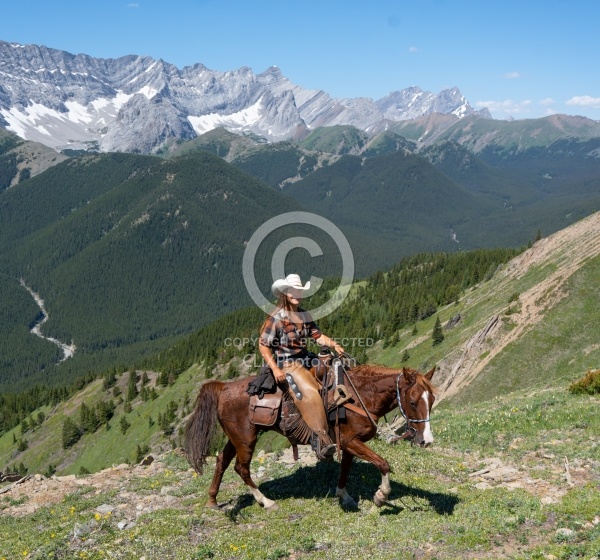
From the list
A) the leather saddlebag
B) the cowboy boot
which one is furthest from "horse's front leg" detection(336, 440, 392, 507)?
the leather saddlebag

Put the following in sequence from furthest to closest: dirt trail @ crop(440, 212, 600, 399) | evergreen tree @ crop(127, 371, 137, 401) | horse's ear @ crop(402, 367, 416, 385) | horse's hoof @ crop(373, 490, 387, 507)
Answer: evergreen tree @ crop(127, 371, 137, 401) → dirt trail @ crop(440, 212, 600, 399) → horse's ear @ crop(402, 367, 416, 385) → horse's hoof @ crop(373, 490, 387, 507)

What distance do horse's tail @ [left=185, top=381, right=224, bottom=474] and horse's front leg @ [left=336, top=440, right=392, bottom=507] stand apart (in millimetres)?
4740

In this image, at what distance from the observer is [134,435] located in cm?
12306

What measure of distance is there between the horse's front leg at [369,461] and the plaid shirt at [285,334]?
339 centimetres

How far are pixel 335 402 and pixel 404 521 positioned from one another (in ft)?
12.4

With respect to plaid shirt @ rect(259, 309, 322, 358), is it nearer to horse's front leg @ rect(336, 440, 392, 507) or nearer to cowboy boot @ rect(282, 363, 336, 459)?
cowboy boot @ rect(282, 363, 336, 459)

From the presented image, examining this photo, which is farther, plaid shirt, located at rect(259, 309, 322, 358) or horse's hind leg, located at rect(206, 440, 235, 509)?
horse's hind leg, located at rect(206, 440, 235, 509)

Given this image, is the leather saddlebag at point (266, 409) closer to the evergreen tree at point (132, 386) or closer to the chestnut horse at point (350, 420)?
the chestnut horse at point (350, 420)

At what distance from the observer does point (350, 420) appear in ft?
53.4

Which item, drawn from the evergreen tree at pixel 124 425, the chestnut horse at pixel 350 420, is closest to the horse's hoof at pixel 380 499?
the chestnut horse at pixel 350 420

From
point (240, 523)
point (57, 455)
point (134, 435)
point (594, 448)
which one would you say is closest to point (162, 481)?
point (240, 523)

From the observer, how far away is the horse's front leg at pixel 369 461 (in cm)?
1501

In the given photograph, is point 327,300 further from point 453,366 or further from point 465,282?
point 453,366

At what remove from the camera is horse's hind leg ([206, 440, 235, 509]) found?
17844 millimetres
